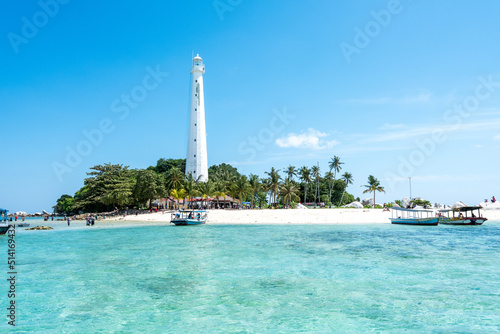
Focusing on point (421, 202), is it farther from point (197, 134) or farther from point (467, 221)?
point (197, 134)

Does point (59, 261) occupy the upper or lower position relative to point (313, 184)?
lower

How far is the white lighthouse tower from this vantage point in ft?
264

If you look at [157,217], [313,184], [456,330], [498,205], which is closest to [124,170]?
[157,217]

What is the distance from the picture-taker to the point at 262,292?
13430mm

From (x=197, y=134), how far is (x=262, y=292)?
69.3m

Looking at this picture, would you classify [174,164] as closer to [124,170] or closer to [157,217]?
[124,170]

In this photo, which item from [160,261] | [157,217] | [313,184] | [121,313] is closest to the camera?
[121,313]

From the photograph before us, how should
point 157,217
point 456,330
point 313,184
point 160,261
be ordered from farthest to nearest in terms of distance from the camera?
point 313,184 < point 157,217 < point 160,261 < point 456,330

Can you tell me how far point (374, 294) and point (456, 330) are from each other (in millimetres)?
3711

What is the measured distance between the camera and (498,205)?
75875 millimetres

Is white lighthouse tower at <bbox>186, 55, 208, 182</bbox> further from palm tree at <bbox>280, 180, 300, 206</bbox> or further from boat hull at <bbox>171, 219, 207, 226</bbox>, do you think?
boat hull at <bbox>171, 219, 207, 226</bbox>

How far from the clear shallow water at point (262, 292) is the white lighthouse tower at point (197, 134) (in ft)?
188

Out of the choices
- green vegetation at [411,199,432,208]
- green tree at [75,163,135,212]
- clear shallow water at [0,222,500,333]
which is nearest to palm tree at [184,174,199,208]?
green tree at [75,163,135,212]

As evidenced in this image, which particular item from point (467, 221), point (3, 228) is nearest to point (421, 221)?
point (467, 221)
